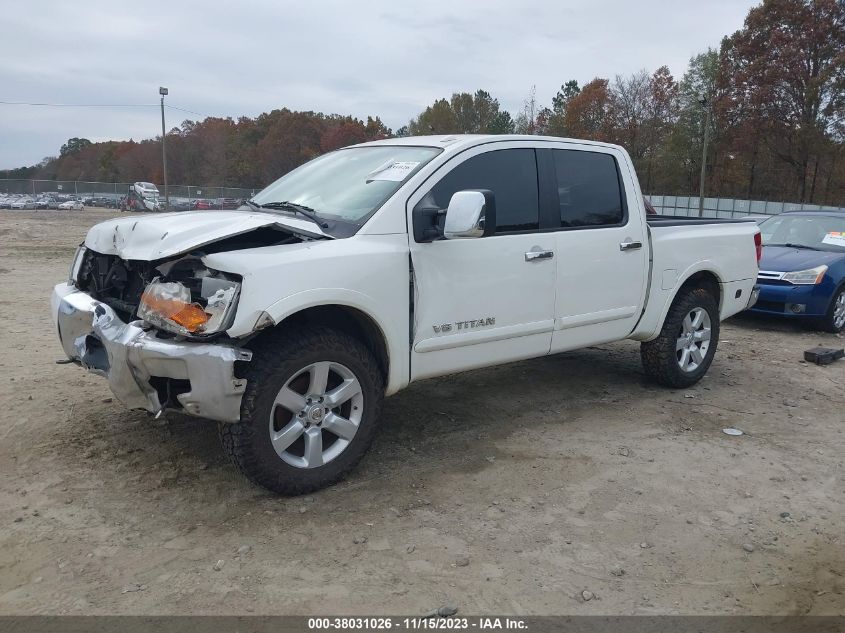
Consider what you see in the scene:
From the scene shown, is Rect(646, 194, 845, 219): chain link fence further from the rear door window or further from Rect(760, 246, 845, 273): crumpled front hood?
the rear door window

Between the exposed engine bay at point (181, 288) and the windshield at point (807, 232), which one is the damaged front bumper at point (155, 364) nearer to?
the exposed engine bay at point (181, 288)

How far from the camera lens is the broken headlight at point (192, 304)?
3.24 m

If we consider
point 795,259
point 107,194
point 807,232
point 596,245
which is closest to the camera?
point 596,245

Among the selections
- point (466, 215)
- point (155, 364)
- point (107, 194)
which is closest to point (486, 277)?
point (466, 215)

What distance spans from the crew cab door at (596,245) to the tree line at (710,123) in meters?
28.1

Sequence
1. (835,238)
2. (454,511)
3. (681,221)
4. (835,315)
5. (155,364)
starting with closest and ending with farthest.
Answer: (155,364) < (454,511) < (681,221) < (835,315) < (835,238)

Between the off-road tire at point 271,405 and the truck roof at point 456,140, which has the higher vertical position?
the truck roof at point 456,140

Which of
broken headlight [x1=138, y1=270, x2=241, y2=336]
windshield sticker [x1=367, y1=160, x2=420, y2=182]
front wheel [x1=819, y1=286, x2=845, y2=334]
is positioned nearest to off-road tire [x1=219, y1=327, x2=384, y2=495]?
broken headlight [x1=138, y1=270, x2=241, y2=336]

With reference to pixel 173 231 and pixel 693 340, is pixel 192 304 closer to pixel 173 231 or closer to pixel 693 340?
pixel 173 231

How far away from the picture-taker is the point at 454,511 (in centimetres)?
355

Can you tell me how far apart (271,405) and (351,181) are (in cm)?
160

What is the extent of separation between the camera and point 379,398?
3.81 metres

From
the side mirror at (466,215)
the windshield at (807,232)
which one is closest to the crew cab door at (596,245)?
the side mirror at (466,215)

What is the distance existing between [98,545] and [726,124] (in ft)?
158
